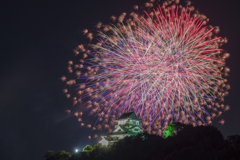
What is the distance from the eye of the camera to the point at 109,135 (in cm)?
3888

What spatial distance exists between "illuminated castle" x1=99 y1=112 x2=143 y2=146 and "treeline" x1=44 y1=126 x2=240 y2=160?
6.06 meters

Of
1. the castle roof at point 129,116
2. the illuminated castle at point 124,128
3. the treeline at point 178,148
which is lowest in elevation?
the treeline at point 178,148

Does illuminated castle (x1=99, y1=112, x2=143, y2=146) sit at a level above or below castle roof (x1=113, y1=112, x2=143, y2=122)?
below

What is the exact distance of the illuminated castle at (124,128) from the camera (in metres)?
37.8

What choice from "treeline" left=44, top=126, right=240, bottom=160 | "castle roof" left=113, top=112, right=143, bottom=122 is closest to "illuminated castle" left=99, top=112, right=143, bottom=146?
"castle roof" left=113, top=112, right=143, bottom=122

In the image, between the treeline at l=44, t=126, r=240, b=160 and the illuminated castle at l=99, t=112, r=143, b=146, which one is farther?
the illuminated castle at l=99, t=112, r=143, b=146

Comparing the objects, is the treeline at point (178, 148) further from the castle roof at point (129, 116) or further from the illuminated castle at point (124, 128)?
the castle roof at point (129, 116)

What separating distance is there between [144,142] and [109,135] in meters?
13.0

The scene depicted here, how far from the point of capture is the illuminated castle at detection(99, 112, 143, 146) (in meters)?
37.8

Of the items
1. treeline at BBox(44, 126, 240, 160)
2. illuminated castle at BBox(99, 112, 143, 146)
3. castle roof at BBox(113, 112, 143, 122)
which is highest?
castle roof at BBox(113, 112, 143, 122)

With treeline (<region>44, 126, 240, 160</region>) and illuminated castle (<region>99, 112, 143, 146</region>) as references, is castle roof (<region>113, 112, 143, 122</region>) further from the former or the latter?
treeline (<region>44, 126, 240, 160</region>)

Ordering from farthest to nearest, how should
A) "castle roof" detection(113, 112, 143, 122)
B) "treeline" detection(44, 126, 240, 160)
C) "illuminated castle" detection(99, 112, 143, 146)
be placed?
"castle roof" detection(113, 112, 143, 122) < "illuminated castle" detection(99, 112, 143, 146) < "treeline" detection(44, 126, 240, 160)

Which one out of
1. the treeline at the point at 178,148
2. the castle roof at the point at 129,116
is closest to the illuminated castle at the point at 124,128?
the castle roof at the point at 129,116

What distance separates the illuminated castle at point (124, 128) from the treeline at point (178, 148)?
606 cm
